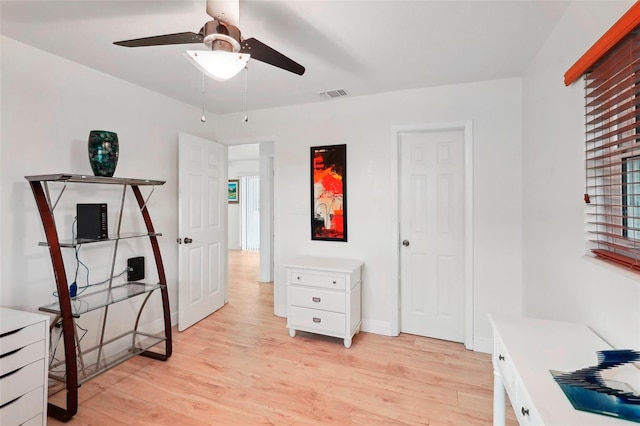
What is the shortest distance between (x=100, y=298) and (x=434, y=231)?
290 cm

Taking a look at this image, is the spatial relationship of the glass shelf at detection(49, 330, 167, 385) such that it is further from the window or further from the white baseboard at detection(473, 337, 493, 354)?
the window

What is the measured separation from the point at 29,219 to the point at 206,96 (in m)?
1.83

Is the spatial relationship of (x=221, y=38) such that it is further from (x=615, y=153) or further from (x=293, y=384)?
(x=293, y=384)

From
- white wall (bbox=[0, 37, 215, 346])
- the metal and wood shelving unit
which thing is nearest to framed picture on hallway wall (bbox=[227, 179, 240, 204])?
white wall (bbox=[0, 37, 215, 346])

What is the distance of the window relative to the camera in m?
1.15

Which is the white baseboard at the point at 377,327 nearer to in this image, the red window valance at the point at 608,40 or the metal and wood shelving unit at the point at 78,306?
the metal and wood shelving unit at the point at 78,306

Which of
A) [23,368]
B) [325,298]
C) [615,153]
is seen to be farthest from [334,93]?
[23,368]

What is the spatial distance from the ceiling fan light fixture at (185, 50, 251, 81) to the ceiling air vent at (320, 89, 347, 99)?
1.72 metres

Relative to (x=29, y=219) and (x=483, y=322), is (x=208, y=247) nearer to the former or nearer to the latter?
(x=29, y=219)

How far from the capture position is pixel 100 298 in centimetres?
223

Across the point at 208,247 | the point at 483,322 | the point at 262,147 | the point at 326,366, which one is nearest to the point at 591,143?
the point at 483,322

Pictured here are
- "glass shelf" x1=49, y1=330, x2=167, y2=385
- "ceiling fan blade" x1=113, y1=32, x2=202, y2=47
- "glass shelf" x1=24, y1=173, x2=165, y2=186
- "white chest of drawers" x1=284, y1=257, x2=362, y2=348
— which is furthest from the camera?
"white chest of drawers" x1=284, y1=257, x2=362, y2=348

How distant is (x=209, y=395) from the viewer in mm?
2074

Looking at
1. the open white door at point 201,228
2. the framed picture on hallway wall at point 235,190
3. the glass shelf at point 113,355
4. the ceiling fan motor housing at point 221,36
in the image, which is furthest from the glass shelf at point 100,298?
the framed picture on hallway wall at point 235,190
